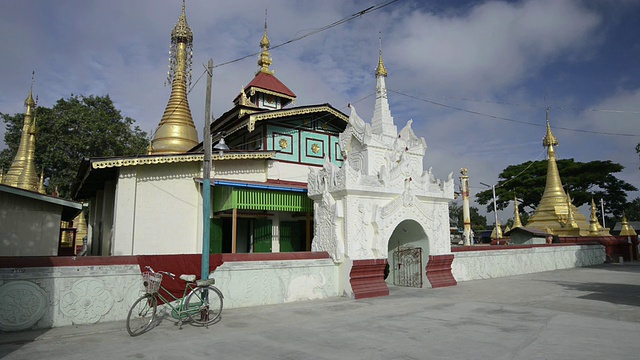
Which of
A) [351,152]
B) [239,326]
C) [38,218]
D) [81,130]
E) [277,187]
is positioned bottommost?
[239,326]

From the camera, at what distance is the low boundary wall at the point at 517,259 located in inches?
661

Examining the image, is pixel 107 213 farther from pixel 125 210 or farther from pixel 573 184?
pixel 573 184

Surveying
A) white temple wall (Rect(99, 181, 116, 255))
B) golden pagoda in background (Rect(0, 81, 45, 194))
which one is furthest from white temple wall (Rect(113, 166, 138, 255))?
golden pagoda in background (Rect(0, 81, 45, 194))

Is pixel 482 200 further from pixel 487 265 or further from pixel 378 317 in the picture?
pixel 378 317

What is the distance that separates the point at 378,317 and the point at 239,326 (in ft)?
9.99

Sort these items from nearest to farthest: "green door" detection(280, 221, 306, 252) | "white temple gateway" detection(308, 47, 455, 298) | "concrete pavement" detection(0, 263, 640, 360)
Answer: "concrete pavement" detection(0, 263, 640, 360), "white temple gateway" detection(308, 47, 455, 298), "green door" detection(280, 221, 306, 252)

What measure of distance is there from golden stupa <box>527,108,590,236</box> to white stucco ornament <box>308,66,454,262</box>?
59.0 ft

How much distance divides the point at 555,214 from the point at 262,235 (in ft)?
75.4

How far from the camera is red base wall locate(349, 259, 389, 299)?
39.4 feet

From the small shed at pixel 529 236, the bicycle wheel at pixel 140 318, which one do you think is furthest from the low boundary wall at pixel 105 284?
the small shed at pixel 529 236

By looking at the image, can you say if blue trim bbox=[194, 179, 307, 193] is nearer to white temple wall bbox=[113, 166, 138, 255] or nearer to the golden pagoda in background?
white temple wall bbox=[113, 166, 138, 255]

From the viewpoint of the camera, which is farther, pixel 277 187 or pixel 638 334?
pixel 277 187

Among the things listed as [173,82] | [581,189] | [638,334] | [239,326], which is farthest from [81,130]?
[581,189]

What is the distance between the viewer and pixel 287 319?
9133mm
